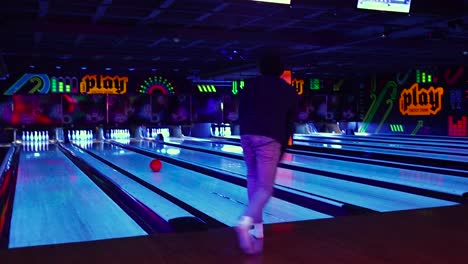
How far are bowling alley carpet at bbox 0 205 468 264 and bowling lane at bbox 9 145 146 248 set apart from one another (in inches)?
28.7

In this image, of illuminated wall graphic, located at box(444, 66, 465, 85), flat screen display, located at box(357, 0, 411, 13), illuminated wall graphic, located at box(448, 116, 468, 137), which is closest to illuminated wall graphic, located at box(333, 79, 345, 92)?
illuminated wall graphic, located at box(444, 66, 465, 85)

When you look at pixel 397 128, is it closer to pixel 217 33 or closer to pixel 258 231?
pixel 217 33

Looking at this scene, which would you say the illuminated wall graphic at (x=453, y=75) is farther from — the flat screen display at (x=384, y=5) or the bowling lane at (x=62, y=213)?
the bowling lane at (x=62, y=213)

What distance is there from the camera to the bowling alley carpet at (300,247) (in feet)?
8.05

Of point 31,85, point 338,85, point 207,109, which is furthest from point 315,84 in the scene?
point 31,85

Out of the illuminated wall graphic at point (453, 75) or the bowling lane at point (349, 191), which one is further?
the illuminated wall graphic at point (453, 75)

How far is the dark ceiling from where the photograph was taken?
263 inches

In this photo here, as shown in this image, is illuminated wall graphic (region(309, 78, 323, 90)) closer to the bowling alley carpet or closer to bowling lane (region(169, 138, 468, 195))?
bowling lane (region(169, 138, 468, 195))

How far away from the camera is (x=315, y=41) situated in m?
9.20

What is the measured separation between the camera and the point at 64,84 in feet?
44.6

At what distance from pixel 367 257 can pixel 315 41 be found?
7.16 m

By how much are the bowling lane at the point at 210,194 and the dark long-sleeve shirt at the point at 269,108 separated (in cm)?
135

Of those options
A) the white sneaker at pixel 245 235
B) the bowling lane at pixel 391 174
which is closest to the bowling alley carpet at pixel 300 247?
the white sneaker at pixel 245 235

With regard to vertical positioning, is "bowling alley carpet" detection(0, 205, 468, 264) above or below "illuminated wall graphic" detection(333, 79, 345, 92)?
below
